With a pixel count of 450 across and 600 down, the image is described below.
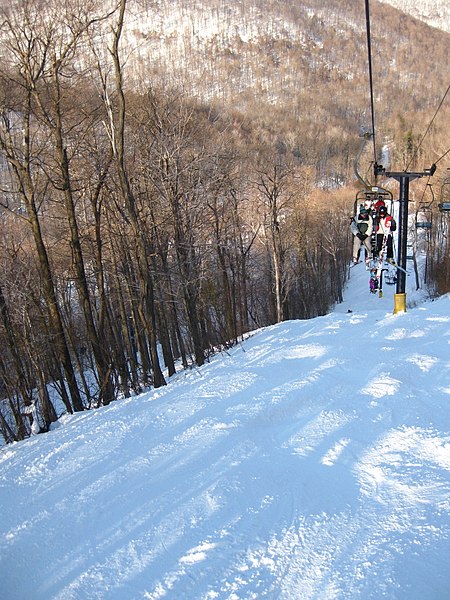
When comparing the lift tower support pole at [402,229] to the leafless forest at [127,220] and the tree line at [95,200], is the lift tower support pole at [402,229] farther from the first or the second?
the tree line at [95,200]

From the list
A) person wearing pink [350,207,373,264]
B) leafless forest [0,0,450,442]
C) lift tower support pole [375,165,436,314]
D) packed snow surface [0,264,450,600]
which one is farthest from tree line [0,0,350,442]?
lift tower support pole [375,165,436,314]

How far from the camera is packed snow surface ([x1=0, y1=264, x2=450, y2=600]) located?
2547 mm

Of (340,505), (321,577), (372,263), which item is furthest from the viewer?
(372,263)

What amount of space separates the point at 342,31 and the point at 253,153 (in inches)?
5175

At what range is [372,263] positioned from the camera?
12195 millimetres

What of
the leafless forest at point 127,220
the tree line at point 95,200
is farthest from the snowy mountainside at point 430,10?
the tree line at point 95,200

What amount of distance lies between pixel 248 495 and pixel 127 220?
8.97m

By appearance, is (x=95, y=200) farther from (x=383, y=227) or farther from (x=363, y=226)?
(x=383, y=227)

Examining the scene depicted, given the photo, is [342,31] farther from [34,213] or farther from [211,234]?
[34,213]

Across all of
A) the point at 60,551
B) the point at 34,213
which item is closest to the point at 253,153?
the point at 34,213

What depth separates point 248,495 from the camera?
3.27 m

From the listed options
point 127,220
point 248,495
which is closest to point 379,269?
point 127,220

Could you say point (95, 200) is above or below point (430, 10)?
below

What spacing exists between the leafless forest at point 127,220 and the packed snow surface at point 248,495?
3.45 m
